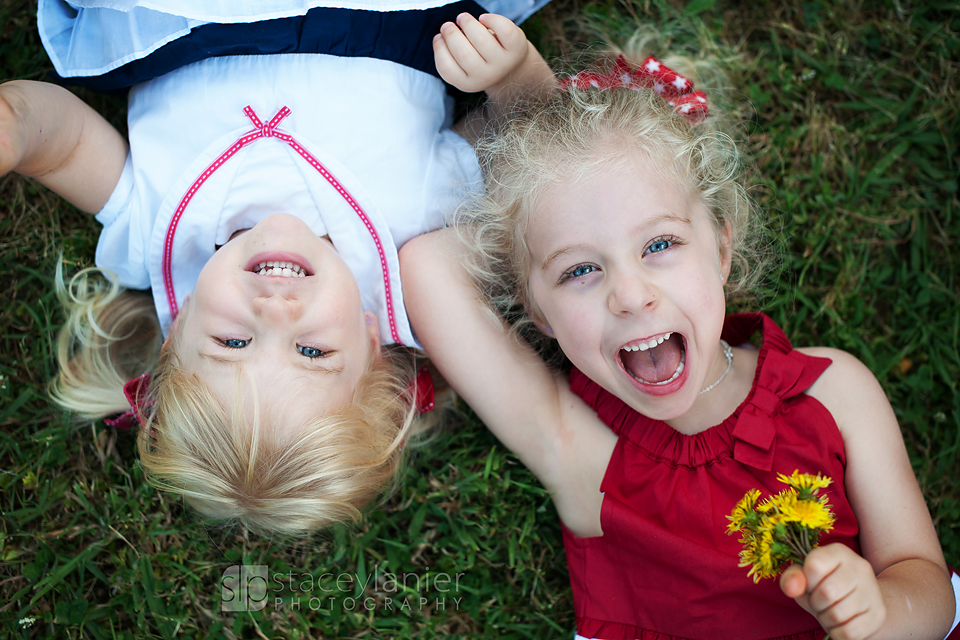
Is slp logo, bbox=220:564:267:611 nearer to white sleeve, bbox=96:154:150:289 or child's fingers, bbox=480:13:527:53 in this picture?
white sleeve, bbox=96:154:150:289

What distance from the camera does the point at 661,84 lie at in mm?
2230

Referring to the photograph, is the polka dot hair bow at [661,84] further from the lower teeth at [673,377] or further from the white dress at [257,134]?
the lower teeth at [673,377]

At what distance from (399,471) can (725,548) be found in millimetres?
1153

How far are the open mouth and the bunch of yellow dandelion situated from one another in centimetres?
70

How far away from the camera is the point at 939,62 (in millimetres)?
2727

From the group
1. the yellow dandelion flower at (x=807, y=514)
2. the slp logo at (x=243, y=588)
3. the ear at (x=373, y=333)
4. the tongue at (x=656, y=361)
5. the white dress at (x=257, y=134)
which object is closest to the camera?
the yellow dandelion flower at (x=807, y=514)

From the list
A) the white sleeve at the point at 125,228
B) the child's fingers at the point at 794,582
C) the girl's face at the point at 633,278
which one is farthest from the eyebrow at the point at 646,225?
the white sleeve at the point at 125,228

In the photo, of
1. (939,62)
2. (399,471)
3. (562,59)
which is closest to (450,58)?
(562,59)

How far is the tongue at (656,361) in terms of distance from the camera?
207 centimetres

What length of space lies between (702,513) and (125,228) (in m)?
2.16

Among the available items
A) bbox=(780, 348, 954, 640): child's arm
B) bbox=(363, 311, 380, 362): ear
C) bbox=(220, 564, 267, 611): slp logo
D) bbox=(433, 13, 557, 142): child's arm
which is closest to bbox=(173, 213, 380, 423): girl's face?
bbox=(363, 311, 380, 362): ear

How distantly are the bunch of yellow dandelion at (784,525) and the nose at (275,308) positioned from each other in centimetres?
129

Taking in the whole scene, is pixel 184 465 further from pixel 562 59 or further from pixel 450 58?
pixel 562 59

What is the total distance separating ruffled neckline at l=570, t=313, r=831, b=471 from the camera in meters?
2.12
